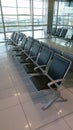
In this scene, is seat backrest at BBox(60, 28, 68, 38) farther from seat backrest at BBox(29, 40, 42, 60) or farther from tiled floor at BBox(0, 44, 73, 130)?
tiled floor at BBox(0, 44, 73, 130)

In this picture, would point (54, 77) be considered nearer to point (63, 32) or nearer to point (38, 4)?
point (63, 32)

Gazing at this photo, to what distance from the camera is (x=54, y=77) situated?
78.4 inches

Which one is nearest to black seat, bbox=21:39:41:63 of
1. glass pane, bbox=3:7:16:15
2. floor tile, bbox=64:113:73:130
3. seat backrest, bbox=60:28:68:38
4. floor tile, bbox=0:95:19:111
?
floor tile, bbox=0:95:19:111

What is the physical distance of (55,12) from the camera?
790cm

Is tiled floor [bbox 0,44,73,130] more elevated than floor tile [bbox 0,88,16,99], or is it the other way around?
floor tile [bbox 0,88,16,99]

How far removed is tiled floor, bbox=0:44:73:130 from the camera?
1632mm

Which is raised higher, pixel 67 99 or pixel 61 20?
pixel 61 20

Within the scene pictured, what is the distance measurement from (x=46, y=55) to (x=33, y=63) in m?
0.50

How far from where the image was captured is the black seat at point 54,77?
1.78 meters

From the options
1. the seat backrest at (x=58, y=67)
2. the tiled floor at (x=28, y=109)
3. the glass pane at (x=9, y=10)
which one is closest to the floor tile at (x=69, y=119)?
the tiled floor at (x=28, y=109)

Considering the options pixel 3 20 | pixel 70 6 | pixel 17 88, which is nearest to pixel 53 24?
pixel 70 6

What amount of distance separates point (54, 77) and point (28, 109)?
692 millimetres

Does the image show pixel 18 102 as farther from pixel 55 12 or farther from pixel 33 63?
pixel 55 12

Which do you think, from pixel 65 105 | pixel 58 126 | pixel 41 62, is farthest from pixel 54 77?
pixel 58 126
